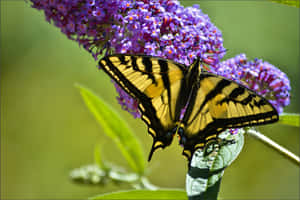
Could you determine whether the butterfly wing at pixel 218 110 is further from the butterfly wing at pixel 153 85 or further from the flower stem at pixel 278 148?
the flower stem at pixel 278 148

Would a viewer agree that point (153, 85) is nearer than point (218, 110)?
No

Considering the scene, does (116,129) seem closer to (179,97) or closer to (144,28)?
(179,97)

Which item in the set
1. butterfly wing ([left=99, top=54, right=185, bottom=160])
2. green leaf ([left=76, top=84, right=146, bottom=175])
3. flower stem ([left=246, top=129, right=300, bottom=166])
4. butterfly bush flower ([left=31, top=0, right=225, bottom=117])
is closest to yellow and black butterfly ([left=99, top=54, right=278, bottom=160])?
butterfly wing ([left=99, top=54, right=185, bottom=160])

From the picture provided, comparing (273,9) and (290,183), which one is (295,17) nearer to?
(273,9)

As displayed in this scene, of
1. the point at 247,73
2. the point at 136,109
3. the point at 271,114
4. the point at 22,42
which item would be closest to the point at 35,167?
the point at 22,42

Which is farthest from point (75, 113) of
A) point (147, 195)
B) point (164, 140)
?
point (164, 140)

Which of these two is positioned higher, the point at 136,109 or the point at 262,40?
the point at 262,40

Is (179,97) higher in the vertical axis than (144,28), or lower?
lower
